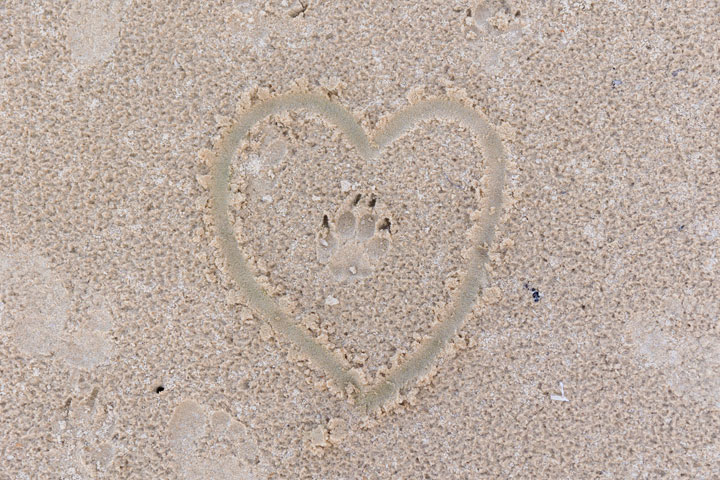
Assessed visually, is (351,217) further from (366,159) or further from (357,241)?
(366,159)

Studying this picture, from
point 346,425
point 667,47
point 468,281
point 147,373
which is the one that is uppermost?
point 667,47

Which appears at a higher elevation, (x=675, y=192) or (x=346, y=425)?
(x=675, y=192)

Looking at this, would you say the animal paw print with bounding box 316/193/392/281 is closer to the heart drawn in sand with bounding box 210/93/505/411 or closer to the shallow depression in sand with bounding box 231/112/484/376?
the shallow depression in sand with bounding box 231/112/484/376

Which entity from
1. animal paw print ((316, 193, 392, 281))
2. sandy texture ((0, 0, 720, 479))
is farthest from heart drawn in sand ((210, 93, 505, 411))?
animal paw print ((316, 193, 392, 281))

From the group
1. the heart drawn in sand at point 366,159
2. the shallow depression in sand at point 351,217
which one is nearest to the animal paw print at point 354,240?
the shallow depression in sand at point 351,217

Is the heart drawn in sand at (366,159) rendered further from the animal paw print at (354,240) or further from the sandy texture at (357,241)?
the animal paw print at (354,240)

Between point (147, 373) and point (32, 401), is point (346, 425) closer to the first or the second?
point (147, 373)

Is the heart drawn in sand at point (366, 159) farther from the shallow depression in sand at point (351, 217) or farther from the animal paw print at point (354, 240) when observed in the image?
the animal paw print at point (354, 240)

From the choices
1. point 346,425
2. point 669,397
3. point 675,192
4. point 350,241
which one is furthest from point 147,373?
point 675,192
